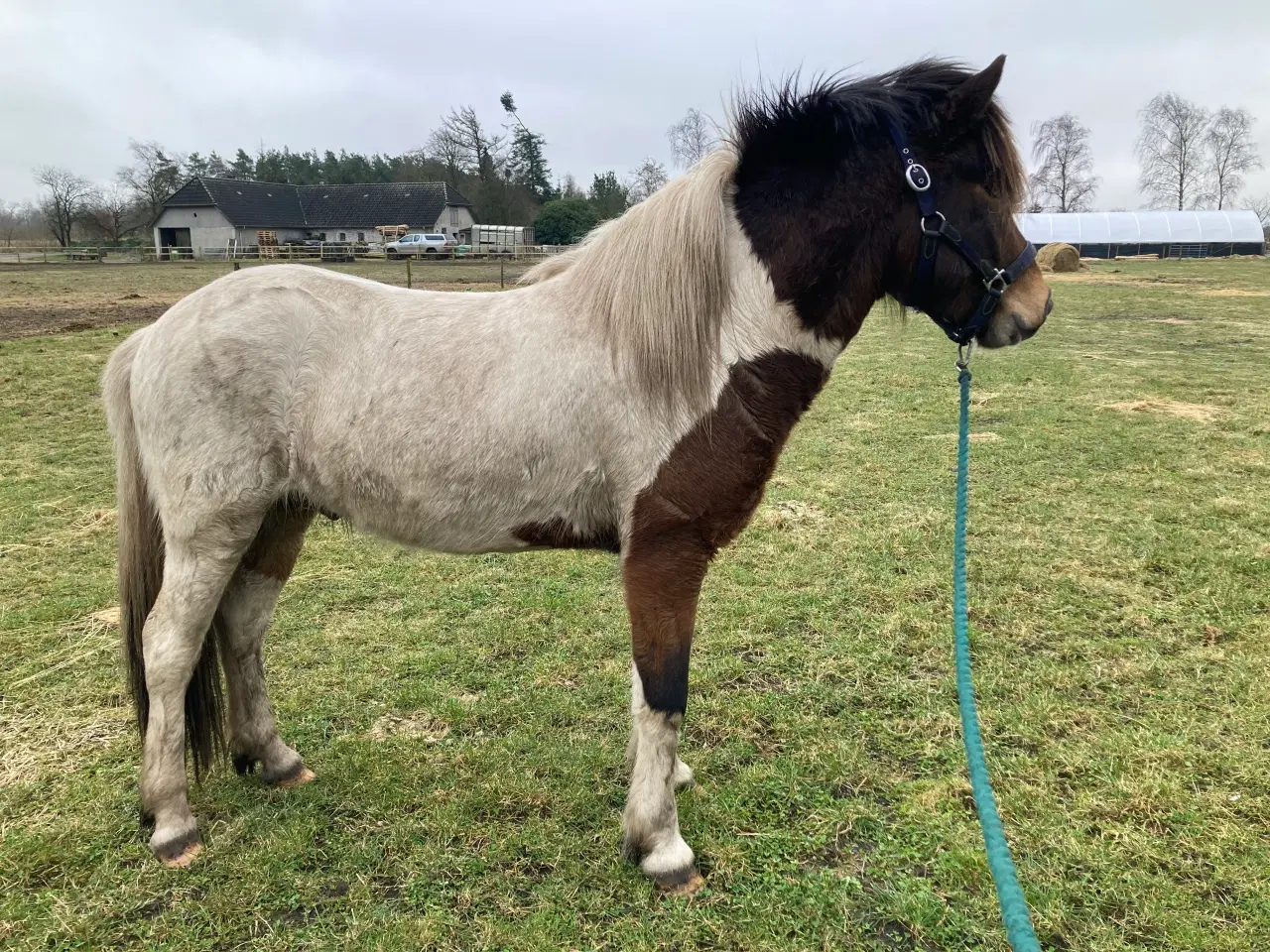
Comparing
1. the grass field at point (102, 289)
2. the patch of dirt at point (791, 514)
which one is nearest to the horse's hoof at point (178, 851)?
the patch of dirt at point (791, 514)

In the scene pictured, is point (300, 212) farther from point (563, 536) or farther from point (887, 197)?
point (887, 197)

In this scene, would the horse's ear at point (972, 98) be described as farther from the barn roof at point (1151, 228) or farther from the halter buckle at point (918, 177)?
the barn roof at point (1151, 228)

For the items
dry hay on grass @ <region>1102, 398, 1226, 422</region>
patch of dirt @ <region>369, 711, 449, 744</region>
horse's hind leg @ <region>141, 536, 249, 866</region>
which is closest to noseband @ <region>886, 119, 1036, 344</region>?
horse's hind leg @ <region>141, 536, 249, 866</region>

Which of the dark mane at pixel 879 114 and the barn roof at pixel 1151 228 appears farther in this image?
the barn roof at pixel 1151 228

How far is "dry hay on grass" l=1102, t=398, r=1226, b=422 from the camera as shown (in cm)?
789

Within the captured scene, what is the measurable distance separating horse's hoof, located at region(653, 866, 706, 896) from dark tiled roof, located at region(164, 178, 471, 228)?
54350mm

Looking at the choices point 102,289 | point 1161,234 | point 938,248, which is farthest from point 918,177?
point 1161,234

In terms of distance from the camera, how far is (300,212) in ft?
172

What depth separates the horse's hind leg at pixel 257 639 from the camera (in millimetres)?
2746

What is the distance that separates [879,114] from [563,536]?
1.61 metres

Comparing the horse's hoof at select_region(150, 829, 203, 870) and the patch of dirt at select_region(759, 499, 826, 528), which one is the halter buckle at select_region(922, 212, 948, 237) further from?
the patch of dirt at select_region(759, 499, 826, 528)

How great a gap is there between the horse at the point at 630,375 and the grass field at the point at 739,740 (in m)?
0.30

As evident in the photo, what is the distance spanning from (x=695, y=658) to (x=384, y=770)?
152 cm

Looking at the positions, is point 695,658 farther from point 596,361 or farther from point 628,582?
point 596,361
